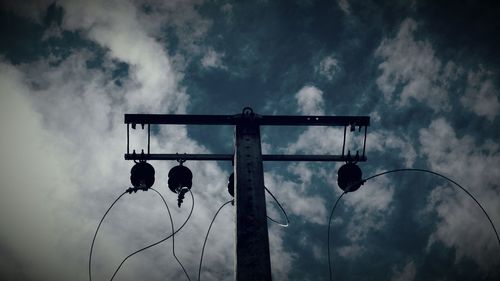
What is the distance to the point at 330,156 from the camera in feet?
14.2

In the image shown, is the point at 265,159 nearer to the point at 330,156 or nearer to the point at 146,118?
the point at 330,156

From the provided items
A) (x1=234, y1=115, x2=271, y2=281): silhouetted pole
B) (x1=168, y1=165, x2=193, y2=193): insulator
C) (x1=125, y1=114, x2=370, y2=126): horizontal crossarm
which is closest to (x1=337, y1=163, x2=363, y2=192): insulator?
(x1=125, y1=114, x2=370, y2=126): horizontal crossarm

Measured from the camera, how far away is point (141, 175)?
4.31m

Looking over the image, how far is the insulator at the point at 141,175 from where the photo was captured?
431 centimetres

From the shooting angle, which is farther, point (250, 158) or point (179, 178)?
point (179, 178)

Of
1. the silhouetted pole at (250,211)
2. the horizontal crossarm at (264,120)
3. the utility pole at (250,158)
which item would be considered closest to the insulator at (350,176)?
the utility pole at (250,158)

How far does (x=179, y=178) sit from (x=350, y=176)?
2.65 m

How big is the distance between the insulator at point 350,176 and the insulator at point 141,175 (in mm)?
2960

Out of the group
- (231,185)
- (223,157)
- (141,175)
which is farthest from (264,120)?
(141,175)

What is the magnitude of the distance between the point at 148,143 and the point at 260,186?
6.71 ft

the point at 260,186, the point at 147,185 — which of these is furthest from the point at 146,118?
the point at 260,186

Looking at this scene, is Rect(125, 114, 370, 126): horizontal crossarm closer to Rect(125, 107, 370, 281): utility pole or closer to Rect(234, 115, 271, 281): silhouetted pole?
Rect(125, 107, 370, 281): utility pole

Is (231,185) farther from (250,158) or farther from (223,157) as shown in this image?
(250,158)

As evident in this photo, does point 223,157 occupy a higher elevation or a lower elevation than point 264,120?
lower
